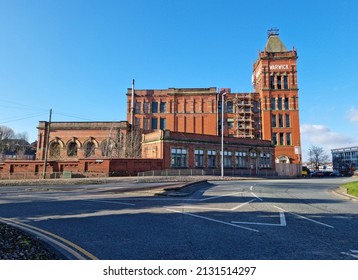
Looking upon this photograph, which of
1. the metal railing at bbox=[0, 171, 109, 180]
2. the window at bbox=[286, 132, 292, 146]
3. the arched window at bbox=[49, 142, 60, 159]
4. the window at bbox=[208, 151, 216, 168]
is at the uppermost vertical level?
the window at bbox=[286, 132, 292, 146]

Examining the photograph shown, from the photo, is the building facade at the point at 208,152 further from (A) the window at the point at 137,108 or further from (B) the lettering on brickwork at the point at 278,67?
(B) the lettering on brickwork at the point at 278,67

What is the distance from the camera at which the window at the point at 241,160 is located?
48.0 metres

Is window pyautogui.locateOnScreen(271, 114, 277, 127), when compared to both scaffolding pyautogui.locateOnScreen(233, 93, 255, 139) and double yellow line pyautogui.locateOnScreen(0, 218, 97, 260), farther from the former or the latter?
double yellow line pyautogui.locateOnScreen(0, 218, 97, 260)

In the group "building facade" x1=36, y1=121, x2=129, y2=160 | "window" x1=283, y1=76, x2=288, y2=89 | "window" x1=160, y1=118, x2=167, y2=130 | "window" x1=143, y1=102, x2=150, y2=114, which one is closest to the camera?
"building facade" x1=36, y1=121, x2=129, y2=160

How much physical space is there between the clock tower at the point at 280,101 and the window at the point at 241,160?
48.6ft

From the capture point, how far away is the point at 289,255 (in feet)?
16.2

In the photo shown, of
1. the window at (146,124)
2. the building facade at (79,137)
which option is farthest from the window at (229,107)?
the building facade at (79,137)

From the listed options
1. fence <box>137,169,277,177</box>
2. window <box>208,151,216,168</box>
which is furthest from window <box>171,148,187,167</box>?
window <box>208,151,216,168</box>

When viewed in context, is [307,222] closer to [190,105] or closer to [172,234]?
[172,234]

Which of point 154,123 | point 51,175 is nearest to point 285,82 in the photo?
point 154,123

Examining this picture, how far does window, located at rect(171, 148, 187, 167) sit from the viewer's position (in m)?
41.7

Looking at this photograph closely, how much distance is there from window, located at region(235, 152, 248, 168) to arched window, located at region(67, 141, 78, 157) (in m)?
31.2

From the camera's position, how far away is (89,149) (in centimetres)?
5291

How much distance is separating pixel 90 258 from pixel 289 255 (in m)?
3.60
